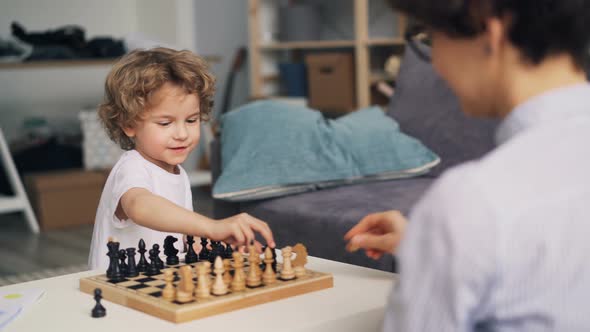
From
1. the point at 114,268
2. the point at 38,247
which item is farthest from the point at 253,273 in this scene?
the point at 38,247

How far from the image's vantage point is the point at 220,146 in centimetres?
258

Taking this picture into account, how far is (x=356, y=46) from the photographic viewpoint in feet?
13.8

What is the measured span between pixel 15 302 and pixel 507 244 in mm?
793

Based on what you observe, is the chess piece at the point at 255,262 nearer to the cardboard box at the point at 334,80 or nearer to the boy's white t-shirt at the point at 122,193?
the boy's white t-shirt at the point at 122,193

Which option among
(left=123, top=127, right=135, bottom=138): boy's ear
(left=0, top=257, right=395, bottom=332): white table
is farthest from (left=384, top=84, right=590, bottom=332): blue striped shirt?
(left=123, top=127, right=135, bottom=138): boy's ear

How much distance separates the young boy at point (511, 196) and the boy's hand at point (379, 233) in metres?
0.40

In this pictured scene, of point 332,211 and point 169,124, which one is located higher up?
point 169,124

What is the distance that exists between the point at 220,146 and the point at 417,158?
1.99 feet

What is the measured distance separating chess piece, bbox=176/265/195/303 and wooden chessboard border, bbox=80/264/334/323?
0.01 metres

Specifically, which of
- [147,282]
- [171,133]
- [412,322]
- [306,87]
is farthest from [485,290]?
[306,87]

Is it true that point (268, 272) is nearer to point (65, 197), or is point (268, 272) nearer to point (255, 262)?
point (255, 262)

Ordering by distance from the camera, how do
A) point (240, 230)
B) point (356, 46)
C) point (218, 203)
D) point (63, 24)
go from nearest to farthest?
point (240, 230)
point (218, 203)
point (356, 46)
point (63, 24)

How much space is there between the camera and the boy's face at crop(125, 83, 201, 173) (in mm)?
1651

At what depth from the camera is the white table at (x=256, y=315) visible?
42.5 inches
